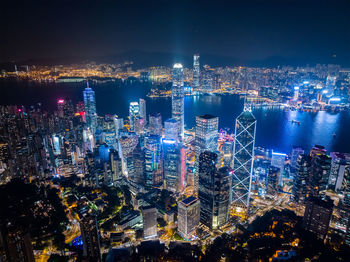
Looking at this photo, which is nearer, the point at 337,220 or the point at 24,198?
the point at 337,220

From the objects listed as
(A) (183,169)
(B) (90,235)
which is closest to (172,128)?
(A) (183,169)

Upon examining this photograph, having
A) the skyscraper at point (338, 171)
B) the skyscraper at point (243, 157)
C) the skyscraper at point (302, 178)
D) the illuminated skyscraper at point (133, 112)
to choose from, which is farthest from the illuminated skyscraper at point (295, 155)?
the illuminated skyscraper at point (133, 112)

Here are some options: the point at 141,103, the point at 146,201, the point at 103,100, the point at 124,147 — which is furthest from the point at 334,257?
the point at 103,100

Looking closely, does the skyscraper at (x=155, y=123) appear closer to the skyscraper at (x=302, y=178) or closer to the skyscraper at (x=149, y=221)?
the skyscraper at (x=149, y=221)

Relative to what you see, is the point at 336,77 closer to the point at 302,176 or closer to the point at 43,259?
the point at 302,176

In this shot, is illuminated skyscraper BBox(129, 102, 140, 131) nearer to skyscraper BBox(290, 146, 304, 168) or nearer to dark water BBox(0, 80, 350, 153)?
dark water BBox(0, 80, 350, 153)
